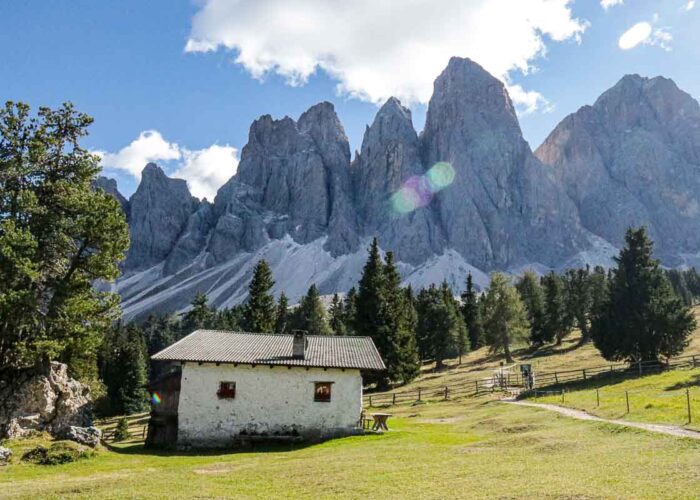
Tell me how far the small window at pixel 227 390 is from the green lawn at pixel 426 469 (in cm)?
367

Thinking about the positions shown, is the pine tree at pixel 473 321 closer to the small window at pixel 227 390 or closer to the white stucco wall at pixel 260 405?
the white stucco wall at pixel 260 405

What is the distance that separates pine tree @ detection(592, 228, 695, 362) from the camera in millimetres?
48188

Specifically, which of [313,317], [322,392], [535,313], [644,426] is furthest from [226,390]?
[535,313]

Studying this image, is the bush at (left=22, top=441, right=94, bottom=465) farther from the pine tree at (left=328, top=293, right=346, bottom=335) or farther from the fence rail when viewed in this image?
the pine tree at (left=328, top=293, right=346, bottom=335)

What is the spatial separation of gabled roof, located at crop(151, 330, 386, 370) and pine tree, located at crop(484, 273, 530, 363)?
3954 centimetres

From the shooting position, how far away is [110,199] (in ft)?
108

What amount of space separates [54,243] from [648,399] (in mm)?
36518

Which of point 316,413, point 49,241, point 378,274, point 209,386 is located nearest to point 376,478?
point 316,413

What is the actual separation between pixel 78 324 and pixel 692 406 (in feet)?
110

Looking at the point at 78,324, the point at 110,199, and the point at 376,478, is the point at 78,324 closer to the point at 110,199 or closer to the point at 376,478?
the point at 110,199

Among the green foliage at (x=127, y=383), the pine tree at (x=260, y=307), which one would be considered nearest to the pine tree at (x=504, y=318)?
the pine tree at (x=260, y=307)

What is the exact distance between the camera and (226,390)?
3116 centimetres

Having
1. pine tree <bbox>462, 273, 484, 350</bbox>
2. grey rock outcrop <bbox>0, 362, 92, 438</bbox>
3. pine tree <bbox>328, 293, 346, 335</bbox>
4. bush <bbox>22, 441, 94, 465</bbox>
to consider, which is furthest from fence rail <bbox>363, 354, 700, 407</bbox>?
pine tree <bbox>462, 273, 484, 350</bbox>

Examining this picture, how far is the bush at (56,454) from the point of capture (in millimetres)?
22953
